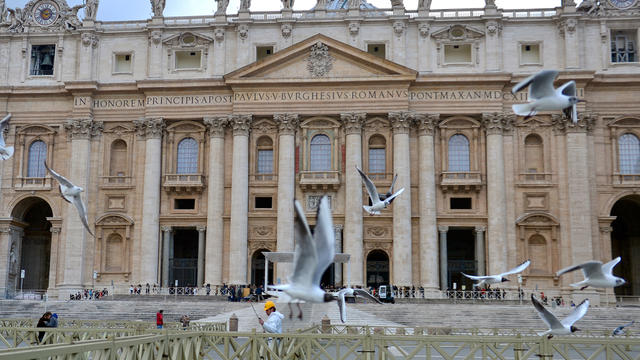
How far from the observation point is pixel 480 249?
2062 inches

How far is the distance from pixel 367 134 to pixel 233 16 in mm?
13532

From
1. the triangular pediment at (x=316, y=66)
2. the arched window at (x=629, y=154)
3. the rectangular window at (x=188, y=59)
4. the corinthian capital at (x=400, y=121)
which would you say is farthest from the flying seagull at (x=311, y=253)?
the rectangular window at (x=188, y=59)

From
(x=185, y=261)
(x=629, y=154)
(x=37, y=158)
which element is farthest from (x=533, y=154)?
(x=37, y=158)

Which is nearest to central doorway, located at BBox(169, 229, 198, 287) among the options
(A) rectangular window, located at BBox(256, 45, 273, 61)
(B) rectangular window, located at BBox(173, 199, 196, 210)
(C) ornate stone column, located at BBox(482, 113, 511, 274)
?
(B) rectangular window, located at BBox(173, 199, 196, 210)

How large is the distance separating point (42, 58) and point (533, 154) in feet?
123

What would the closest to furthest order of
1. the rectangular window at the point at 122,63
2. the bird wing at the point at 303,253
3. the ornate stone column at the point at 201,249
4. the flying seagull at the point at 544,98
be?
the bird wing at the point at 303,253
the flying seagull at the point at 544,98
the ornate stone column at the point at 201,249
the rectangular window at the point at 122,63

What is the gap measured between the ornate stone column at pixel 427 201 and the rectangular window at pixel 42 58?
28.2m

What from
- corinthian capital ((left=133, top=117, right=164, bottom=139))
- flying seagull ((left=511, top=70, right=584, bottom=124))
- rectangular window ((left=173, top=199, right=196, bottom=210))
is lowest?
flying seagull ((left=511, top=70, right=584, bottom=124))

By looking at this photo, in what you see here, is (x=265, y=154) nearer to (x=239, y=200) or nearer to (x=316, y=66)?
(x=239, y=200)

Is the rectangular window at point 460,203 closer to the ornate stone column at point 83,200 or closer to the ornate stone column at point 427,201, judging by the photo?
the ornate stone column at point 427,201

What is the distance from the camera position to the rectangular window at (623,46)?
54.7 meters

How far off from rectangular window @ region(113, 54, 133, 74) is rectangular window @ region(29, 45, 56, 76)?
5.28m

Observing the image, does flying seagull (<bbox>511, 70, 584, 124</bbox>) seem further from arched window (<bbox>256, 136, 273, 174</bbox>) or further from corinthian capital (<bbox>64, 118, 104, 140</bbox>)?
corinthian capital (<bbox>64, 118, 104, 140</bbox>)

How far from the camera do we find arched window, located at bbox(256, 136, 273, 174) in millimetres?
55000
